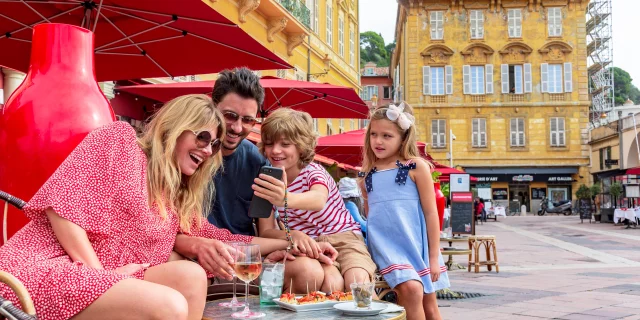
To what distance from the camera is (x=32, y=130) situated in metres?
2.66

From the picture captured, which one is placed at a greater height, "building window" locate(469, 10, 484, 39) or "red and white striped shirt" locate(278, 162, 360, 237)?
"building window" locate(469, 10, 484, 39)

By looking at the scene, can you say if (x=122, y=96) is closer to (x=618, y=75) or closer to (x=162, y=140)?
(x=162, y=140)

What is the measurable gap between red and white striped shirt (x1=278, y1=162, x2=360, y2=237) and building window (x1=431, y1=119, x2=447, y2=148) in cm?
3600

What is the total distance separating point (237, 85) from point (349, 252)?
3.21 feet

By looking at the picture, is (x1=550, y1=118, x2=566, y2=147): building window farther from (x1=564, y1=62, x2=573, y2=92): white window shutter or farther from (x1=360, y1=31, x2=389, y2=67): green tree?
(x1=360, y1=31, x2=389, y2=67): green tree

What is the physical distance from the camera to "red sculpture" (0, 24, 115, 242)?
266 cm

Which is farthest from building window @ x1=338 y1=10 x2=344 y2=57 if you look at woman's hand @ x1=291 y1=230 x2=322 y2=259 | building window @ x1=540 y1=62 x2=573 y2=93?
woman's hand @ x1=291 y1=230 x2=322 y2=259

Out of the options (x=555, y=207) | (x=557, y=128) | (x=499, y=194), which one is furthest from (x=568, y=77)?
(x=499, y=194)

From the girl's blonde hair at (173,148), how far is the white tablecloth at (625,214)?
944 inches

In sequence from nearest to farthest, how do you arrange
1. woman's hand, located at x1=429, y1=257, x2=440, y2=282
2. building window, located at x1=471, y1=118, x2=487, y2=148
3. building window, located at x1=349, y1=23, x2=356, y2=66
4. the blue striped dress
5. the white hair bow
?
the blue striped dress → woman's hand, located at x1=429, y1=257, x2=440, y2=282 → the white hair bow → building window, located at x1=349, y1=23, x2=356, y2=66 → building window, located at x1=471, y1=118, x2=487, y2=148

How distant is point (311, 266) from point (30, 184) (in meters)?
1.25

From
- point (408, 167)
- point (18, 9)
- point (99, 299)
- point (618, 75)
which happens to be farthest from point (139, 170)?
point (618, 75)

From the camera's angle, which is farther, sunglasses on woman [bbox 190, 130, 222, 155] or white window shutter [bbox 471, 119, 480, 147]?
white window shutter [bbox 471, 119, 480, 147]

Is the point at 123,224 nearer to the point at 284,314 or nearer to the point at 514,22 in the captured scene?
the point at 284,314
